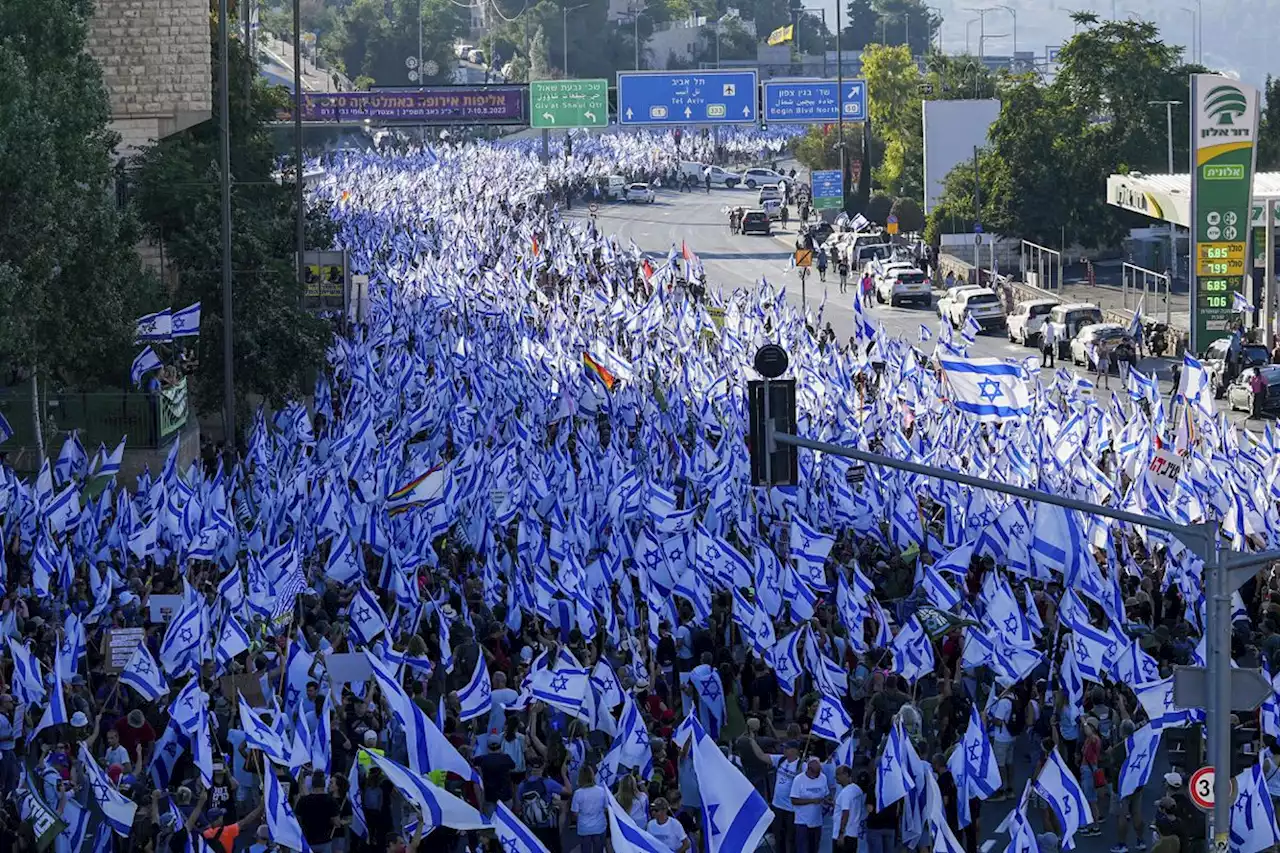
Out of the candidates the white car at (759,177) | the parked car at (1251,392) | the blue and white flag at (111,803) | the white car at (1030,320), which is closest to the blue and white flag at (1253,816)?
the blue and white flag at (111,803)

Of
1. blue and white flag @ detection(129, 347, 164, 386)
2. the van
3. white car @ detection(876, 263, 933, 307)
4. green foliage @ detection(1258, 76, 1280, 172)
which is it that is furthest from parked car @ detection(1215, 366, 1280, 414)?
the van

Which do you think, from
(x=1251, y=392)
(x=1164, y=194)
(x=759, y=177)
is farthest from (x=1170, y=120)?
(x=759, y=177)

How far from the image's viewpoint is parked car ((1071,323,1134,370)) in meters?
45.4

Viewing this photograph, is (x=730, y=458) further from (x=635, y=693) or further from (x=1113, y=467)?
(x=635, y=693)

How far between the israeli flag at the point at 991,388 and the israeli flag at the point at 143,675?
12.4 m

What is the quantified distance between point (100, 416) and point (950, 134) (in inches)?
Answer: 2028

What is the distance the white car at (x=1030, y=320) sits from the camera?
53.3 metres

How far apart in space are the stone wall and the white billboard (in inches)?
1733

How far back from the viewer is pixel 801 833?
16.7m

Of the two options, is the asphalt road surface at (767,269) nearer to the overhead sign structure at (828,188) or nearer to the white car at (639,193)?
the white car at (639,193)

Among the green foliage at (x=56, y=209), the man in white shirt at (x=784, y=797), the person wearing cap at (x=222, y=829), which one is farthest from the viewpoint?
the green foliage at (x=56, y=209)

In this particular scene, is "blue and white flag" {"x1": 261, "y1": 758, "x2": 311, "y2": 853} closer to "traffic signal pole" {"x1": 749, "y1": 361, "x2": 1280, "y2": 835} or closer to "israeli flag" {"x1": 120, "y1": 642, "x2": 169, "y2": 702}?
"israeli flag" {"x1": 120, "y1": 642, "x2": 169, "y2": 702}

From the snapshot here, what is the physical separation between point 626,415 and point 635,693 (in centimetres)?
1494

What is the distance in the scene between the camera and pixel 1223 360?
4381 cm
